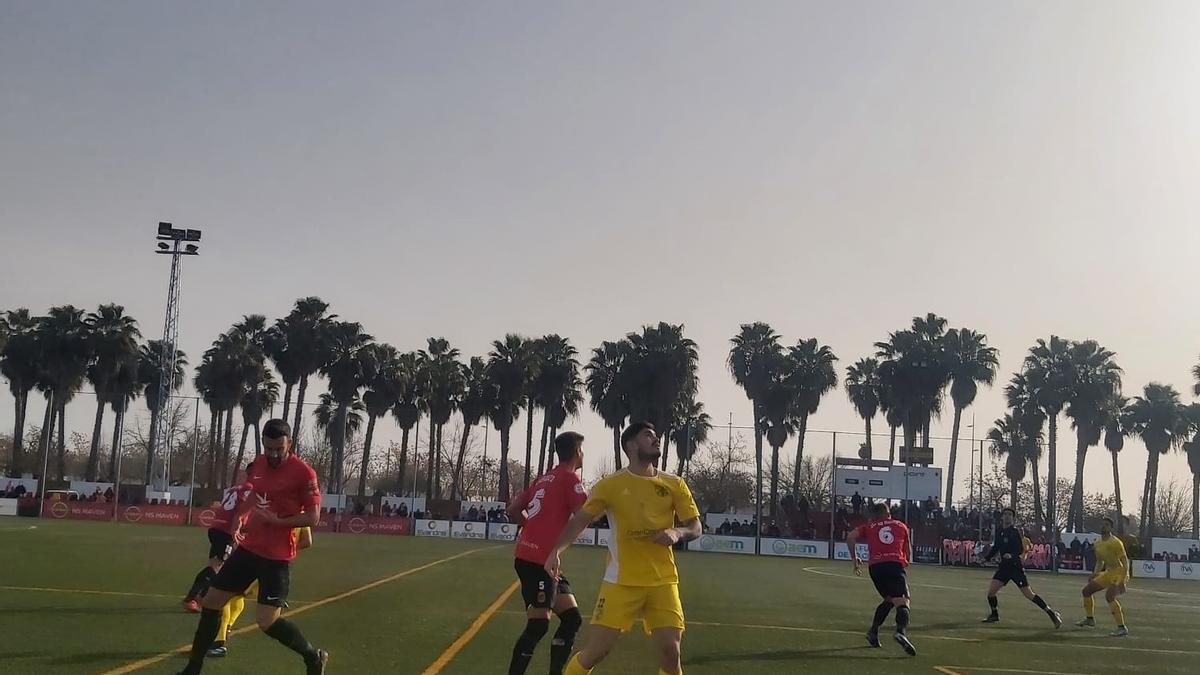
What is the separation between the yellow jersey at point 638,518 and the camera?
24.6 feet

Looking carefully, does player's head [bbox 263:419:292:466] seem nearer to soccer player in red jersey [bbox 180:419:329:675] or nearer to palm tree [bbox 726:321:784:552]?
soccer player in red jersey [bbox 180:419:329:675]

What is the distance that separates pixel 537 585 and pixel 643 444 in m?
2.38

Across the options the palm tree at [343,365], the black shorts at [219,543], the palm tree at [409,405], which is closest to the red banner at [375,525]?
the palm tree at [343,365]

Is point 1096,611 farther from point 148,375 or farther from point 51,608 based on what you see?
point 148,375

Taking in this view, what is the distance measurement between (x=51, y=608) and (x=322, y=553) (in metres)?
17.3

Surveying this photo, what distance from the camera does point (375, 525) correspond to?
182ft

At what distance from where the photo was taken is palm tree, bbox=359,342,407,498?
7519cm

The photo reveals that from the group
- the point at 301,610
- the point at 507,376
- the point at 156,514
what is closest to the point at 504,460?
the point at 507,376

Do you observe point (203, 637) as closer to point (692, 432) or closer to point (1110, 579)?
point (1110, 579)

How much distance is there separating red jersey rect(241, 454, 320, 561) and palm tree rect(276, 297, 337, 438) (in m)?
64.4

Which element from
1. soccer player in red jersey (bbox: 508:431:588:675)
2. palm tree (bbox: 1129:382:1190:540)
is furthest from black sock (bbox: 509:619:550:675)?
palm tree (bbox: 1129:382:1190:540)

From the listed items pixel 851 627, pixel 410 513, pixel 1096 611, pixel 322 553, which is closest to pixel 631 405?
pixel 410 513

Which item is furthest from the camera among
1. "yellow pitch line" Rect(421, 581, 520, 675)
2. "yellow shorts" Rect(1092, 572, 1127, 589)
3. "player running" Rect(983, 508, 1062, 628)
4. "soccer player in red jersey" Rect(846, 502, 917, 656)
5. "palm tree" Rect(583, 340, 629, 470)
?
"palm tree" Rect(583, 340, 629, 470)

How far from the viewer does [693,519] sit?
7.65 m
